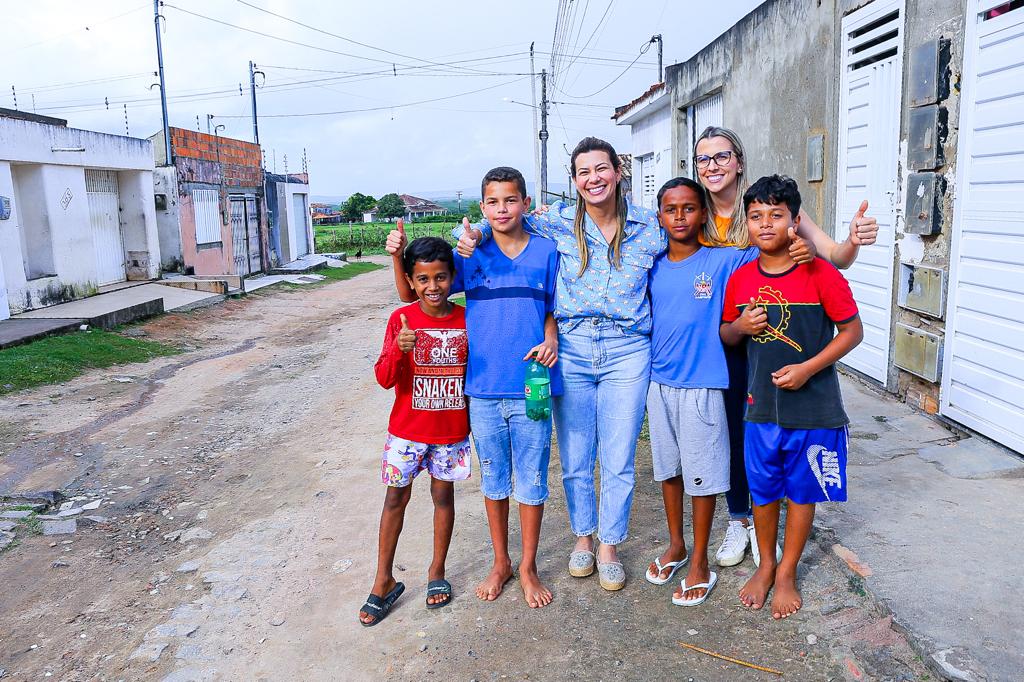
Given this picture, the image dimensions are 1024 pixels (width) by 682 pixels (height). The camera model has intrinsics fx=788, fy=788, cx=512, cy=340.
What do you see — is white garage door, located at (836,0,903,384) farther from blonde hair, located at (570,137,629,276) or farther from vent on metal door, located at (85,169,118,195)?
vent on metal door, located at (85,169,118,195)

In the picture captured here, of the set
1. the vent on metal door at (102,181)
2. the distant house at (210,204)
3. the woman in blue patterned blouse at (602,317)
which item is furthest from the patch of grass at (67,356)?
the distant house at (210,204)

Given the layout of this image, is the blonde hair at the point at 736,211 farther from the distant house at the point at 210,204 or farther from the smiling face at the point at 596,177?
the distant house at the point at 210,204

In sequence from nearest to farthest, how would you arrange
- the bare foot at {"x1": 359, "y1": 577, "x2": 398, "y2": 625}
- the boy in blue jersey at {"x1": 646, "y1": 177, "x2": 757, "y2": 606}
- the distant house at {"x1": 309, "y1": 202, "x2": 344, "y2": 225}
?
the boy in blue jersey at {"x1": 646, "y1": 177, "x2": 757, "y2": 606} < the bare foot at {"x1": 359, "y1": 577, "x2": 398, "y2": 625} < the distant house at {"x1": 309, "y1": 202, "x2": 344, "y2": 225}

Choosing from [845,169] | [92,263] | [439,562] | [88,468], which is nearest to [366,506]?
[439,562]

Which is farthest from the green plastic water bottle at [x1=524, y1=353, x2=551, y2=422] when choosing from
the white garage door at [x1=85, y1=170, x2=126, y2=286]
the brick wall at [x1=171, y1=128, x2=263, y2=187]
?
the brick wall at [x1=171, y1=128, x2=263, y2=187]

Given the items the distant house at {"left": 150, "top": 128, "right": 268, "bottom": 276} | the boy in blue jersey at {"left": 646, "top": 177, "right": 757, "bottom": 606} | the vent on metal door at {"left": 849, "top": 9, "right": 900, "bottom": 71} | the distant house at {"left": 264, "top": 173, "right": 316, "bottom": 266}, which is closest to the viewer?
the boy in blue jersey at {"left": 646, "top": 177, "right": 757, "bottom": 606}

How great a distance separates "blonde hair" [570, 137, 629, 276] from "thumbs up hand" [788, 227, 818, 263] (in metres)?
0.68

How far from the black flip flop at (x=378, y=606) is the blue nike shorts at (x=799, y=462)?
1.63 meters

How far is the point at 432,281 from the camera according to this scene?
3.19m

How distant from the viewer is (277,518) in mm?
4711

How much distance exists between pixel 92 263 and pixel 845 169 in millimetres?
13291

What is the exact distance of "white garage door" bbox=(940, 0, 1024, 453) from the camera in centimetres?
430

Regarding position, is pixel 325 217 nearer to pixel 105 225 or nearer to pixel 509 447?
pixel 105 225

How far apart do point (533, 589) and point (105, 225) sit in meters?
15.5
